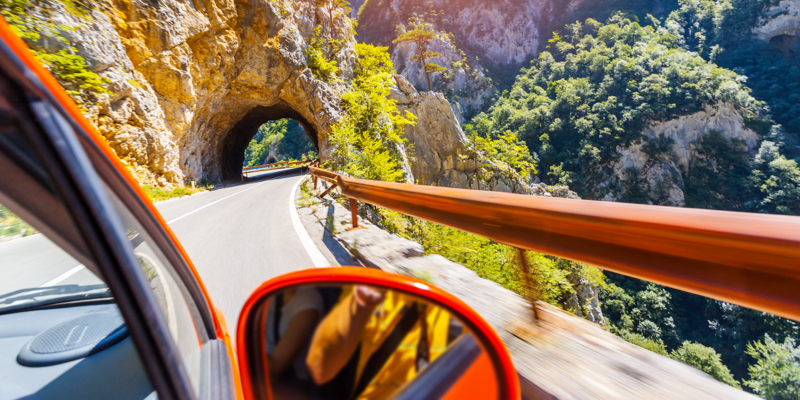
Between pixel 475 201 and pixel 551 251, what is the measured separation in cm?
57

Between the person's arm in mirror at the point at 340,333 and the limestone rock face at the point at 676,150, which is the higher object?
the person's arm in mirror at the point at 340,333

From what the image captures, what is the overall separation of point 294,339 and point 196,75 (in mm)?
19995

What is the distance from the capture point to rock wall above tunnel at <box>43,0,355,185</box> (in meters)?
11.8

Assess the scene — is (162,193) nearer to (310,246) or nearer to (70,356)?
(310,246)

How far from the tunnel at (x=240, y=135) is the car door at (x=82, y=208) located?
79.8 ft

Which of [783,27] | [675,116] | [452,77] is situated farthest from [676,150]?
[452,77]

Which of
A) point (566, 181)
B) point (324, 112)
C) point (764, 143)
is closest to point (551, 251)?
point (324, 112)

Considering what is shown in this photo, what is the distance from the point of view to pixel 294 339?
3.09 ft

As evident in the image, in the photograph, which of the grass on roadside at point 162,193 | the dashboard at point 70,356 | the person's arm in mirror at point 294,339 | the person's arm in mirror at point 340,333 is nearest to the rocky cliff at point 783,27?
the person's arm in mirror at point 340,333

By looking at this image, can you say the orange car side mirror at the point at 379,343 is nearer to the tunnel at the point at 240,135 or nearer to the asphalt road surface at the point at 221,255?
the asphalt road surface at the point at 221,255

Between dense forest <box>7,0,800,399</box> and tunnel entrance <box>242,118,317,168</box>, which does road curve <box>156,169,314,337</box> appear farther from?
tunnel entrance <box>242,118,317,168</box>

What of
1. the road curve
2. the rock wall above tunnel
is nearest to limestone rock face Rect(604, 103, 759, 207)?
the rock wall above tunnel

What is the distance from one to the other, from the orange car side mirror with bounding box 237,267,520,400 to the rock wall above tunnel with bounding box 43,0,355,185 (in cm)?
1396

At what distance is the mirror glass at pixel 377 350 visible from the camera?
84 centimetres
